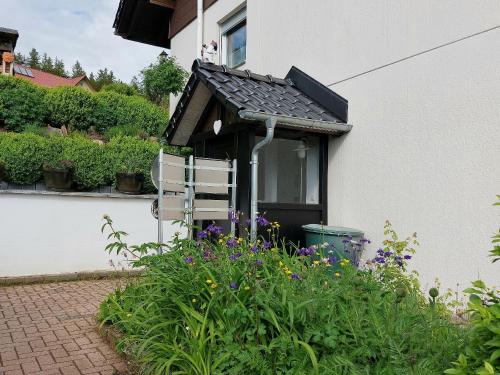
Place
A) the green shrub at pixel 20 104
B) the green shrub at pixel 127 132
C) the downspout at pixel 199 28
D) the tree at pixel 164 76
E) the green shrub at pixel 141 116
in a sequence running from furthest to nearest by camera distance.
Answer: the green shrub at pixel 141 116, the green shrub at pixel 127 132, the green shrub at pixel 20 104, the downspout at pixel 199 28, the tree at pixel 164 76

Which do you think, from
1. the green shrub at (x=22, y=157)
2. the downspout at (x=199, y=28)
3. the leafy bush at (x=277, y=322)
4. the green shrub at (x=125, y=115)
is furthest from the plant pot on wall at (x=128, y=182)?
the green shrub at (x=125, y=115)

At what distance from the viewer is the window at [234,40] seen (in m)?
8.79

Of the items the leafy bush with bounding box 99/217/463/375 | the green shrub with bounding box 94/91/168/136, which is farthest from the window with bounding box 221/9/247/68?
the leafy bush with bounding box 99/217/463/375

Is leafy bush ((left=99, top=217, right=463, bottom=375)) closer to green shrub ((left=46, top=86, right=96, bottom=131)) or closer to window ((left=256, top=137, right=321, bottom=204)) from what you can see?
window ((left=256, top=137, right=321, bottom=204))

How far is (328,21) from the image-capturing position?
20.6ft

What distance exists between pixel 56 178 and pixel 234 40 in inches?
188

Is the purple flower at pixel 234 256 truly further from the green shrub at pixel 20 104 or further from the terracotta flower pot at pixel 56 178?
the green shrub at pixel 20 104

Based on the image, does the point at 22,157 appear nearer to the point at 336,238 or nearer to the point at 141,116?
the point at 336,238

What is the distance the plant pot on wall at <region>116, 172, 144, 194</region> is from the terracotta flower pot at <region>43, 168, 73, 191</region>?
3.08ft

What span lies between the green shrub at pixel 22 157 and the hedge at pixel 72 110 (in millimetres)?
3438

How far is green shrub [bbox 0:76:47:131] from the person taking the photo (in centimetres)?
1041

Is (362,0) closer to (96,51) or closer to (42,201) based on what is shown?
(42,201)

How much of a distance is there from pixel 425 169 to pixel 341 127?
1379 millimetres

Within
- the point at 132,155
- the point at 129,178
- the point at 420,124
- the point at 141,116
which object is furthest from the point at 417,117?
the point at 141,116
